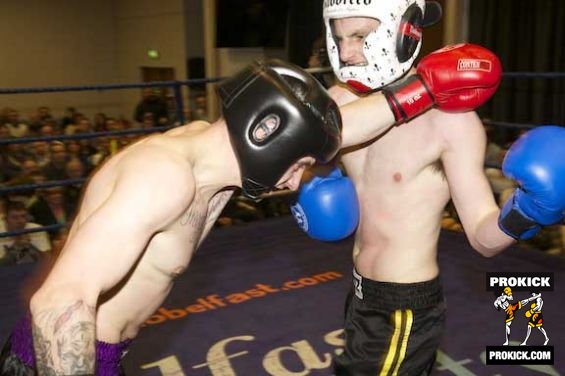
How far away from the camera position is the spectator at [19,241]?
358 cm

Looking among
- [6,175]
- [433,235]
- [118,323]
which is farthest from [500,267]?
[6,175]

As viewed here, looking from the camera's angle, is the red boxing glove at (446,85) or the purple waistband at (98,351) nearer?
the purple waistband at (98,351)

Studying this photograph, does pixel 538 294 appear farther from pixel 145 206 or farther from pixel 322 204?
pixel 145 206

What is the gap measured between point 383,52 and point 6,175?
11.7 feet

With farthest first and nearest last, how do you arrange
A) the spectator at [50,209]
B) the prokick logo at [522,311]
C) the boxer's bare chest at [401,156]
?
1. the spectator at [50,209]
2. the prokick logo at [522,311]
3. the boxer's bare chest at [401,156]

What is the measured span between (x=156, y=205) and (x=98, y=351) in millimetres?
443

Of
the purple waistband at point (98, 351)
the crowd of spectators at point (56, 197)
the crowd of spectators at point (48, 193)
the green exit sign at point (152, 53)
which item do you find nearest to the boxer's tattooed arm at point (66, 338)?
the purple waistband at point (98, 351)

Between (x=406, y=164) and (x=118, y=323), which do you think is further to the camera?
(x=406, y=164)

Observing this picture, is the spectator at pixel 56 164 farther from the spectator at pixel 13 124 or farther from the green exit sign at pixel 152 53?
the green exit sign at pixel 152 53

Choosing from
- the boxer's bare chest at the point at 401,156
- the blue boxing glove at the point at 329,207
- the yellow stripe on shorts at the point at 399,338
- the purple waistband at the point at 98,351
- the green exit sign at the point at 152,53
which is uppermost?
the green exit sign at the point at 152,53

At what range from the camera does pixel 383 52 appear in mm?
1444

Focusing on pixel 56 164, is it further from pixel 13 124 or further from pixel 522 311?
pixel 522 311

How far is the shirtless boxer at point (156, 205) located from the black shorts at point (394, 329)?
0.49 metres

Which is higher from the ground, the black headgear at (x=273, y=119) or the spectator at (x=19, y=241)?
the black headgear at (x=273, y=119)
